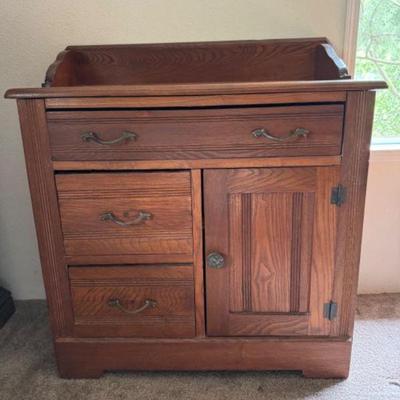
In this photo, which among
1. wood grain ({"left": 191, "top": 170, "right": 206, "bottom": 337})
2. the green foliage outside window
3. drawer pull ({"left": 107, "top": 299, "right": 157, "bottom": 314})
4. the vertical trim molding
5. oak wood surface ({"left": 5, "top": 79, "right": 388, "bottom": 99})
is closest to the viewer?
oak wood surface ({"left": 5, "top": 79, "right": 388, "bottom": 99})

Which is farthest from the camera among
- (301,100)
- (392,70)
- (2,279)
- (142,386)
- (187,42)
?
(2,279)

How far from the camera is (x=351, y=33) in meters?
1.42

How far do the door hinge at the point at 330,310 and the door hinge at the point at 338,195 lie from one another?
29 centimetres

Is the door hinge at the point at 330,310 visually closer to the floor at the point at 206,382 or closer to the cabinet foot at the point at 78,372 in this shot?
the floor at the point at 206,382

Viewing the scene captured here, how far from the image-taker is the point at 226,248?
121 cm

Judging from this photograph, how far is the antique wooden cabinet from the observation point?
109cm

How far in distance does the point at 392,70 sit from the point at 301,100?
26.6 inches

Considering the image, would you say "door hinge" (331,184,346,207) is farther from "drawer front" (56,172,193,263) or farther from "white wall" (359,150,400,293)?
"white wall" (359,150,400,293)

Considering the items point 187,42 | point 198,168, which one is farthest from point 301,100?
point 187,42

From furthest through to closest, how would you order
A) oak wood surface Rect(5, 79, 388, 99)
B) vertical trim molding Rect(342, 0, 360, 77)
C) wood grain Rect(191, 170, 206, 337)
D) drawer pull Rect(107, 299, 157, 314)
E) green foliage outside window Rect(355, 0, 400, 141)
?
1. green foliage outside window Rect(355, 0, 400, 141)
2. vertical trim molding Rect(342, 0, 360, 77)
3. drawer pull Rect(107, 299, 157, 314)
4. wood grain Rect(191, 170, 206, 337)
5. oak wood surface Rect(5, 79, 388, 99)

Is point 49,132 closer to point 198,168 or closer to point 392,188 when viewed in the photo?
point 198,168

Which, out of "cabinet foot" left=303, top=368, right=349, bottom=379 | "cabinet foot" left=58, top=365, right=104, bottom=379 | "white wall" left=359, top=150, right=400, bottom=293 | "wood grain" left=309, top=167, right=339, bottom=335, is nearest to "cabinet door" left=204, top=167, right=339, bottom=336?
"wood grain" left=309, top=167, right=339, bottom=335

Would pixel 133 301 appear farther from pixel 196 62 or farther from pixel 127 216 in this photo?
pixel 196 62

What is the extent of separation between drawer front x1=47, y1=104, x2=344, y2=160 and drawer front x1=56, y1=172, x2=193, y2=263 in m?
0.07
